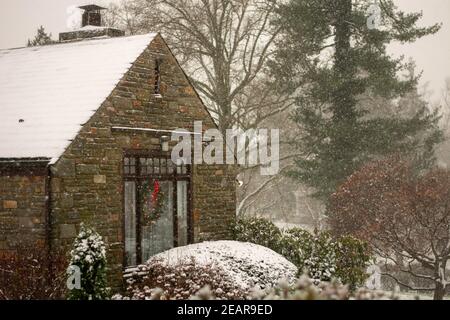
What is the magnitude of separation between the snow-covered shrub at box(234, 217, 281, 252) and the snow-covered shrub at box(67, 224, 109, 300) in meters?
5.51

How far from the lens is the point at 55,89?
12.9m

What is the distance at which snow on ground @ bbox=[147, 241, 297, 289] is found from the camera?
1159cm

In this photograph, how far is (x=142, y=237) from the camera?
41.4 feet

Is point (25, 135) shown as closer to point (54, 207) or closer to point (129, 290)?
point (54, 207)

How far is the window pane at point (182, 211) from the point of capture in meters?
13.6

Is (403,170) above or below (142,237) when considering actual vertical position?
above

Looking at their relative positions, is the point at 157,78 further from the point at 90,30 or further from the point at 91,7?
the point at 91,7

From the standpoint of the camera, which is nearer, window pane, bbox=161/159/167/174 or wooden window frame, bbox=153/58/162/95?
wooden window frame, bbox=153/58/162/95

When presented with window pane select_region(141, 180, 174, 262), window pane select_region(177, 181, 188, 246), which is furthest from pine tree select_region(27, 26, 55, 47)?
window pane select_region(141, 180, 174, 262)

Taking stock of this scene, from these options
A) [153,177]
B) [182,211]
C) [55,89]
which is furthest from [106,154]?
[182,211]

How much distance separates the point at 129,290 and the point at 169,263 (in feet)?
3.12

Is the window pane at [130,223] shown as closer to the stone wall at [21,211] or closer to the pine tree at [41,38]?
the stone wall at [21,211]

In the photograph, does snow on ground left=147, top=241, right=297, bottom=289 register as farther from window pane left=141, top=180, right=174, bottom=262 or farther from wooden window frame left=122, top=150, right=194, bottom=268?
wooden window frame left=122, top=150, right=194, bottom=268
